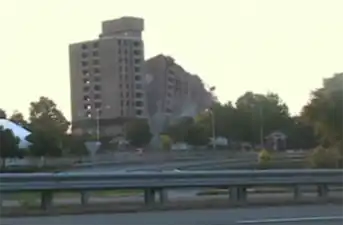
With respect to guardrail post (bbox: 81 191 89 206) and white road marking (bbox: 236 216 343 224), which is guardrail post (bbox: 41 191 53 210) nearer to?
guardrail post (bbox: 81 191 89 206)

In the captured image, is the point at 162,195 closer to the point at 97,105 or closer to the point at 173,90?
the point at 97,105

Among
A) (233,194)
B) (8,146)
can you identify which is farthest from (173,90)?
(233,194)

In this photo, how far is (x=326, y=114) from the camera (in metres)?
35.2

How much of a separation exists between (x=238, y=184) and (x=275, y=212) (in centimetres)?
158

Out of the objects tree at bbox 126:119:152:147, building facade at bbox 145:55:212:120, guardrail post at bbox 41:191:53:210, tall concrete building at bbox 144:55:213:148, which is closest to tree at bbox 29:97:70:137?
tree at bbox 126:119:152:147

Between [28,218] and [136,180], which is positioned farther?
[136,180]

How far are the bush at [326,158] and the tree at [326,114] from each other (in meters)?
1.04

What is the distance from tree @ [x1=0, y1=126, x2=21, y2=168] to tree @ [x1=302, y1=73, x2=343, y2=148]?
15.8 metres

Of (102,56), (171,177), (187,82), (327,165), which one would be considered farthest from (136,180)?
(187,82)

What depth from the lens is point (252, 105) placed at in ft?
360

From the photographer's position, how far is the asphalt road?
1224cm

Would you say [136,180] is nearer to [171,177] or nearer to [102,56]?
[171,177]

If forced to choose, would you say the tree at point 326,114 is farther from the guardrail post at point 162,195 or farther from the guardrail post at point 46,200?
the guardrail post at point 46,200

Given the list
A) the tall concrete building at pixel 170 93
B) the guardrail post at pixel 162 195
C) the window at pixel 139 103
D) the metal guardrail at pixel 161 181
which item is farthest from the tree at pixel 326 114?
the window at pixel 139 103
